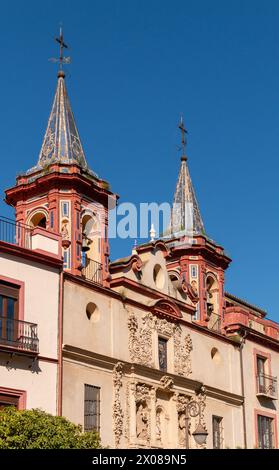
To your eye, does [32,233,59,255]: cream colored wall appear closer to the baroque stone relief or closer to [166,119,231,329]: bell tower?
the baroque stone relief

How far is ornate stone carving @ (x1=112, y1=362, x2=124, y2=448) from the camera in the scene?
34.3m

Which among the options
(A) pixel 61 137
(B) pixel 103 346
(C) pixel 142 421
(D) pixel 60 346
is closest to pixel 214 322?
(C) pixel 142 421

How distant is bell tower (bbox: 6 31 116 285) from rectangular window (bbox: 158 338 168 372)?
4048mm

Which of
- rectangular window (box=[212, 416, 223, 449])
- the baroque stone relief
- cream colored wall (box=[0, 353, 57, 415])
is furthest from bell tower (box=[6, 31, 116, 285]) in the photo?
rectangular window (box=[212, 416, 223, 449])

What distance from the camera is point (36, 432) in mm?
26656

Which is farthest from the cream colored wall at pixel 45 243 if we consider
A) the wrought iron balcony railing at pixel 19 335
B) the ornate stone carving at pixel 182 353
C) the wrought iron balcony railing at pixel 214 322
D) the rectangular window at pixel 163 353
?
the wrought iron balcony railing at pixel 214 322

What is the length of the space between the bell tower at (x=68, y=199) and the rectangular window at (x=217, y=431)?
31.1 feet

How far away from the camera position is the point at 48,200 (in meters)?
36.3

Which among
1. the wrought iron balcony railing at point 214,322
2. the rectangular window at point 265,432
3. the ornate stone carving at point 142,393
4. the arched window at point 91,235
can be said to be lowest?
the rectangular window at point 265,432

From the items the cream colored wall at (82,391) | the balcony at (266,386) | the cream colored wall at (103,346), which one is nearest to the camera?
the cream colored wall at (82,391)

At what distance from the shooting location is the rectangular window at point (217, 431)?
40981 mm

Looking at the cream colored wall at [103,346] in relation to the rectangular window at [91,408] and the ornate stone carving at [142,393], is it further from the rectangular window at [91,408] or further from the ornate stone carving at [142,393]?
the ornate stone carving at [142,393]

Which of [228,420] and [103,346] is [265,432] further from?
[103,346]
